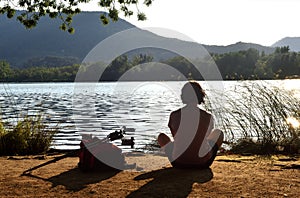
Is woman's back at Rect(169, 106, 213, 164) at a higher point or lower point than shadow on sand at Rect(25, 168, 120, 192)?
higher

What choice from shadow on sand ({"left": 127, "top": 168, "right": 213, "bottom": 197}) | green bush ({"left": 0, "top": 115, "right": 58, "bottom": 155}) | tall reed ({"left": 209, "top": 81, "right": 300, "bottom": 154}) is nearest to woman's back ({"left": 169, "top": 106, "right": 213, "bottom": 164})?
shadow on sand ({"left": 127, "top": 168, "right": 213, "bottom": 197})

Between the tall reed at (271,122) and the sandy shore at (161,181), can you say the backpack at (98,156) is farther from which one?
the tall reed at (271,122)

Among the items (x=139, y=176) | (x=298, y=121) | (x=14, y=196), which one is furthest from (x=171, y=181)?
(x=298, y=121)

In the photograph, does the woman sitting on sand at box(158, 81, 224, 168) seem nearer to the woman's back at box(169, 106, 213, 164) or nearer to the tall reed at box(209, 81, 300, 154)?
the woman's back at box(169, 106, 213, 164)

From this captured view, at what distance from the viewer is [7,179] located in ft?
18.8

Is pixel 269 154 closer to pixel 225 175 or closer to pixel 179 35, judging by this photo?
pixel 225 175

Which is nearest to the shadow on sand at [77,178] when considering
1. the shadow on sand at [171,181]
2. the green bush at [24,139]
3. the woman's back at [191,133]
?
the shadow on sand at [171,181]

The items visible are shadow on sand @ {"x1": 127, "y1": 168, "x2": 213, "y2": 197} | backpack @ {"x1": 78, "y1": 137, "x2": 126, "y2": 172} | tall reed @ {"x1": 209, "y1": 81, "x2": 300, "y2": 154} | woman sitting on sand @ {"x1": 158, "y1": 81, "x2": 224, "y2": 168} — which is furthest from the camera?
tall reed @ {"x1": 209, "y1": 81, "x2": 300, "y2": 154}

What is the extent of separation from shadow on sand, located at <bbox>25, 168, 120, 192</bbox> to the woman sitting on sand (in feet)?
3.61

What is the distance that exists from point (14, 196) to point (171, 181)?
202 centimetres

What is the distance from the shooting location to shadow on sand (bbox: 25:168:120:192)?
5316 mm

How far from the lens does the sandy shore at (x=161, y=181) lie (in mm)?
4816

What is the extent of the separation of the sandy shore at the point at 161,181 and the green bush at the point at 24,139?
202cm

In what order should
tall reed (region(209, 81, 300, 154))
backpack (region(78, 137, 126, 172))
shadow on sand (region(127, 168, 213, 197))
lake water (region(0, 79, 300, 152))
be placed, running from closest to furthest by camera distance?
shadow on sand (region(127, 168, 213, 197)) < backpack (region(78, 137, 126, 172)) < tall reed (region(209, 81, 300, 154)) < lake water (region(0, 79, 300, 152))
